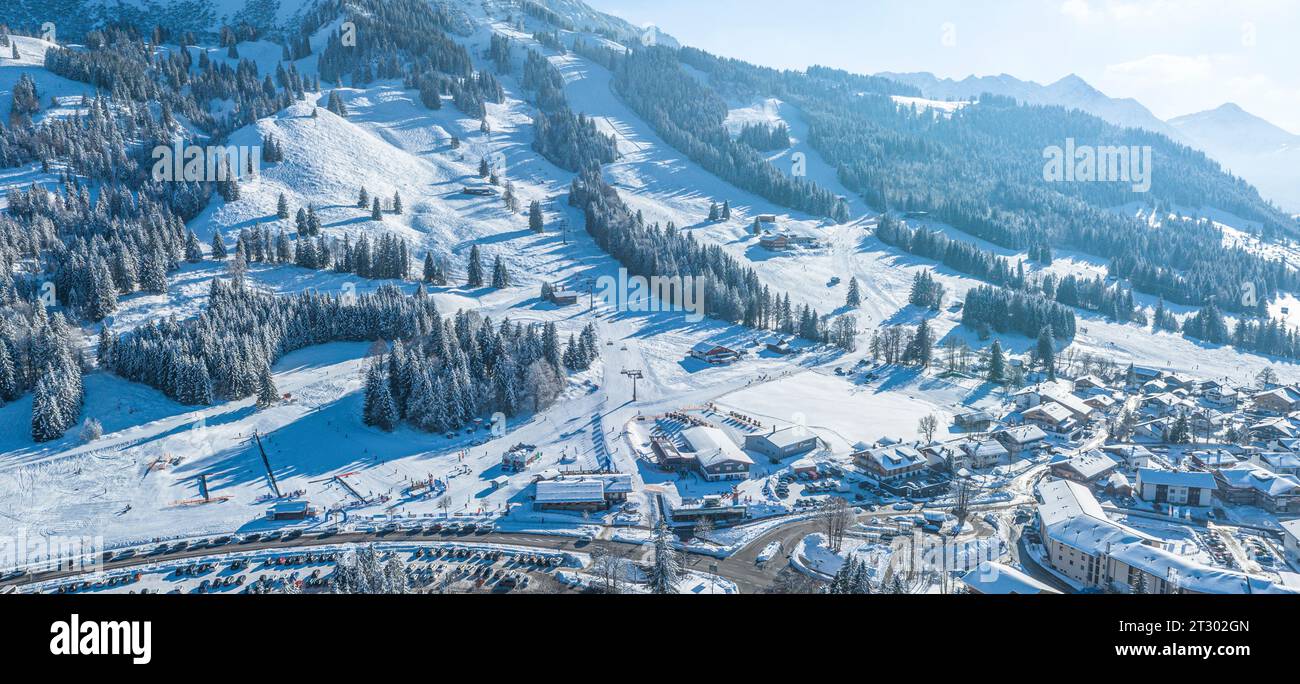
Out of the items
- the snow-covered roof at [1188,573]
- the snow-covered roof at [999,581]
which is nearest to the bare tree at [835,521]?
the snow-covered roof at [999,581]

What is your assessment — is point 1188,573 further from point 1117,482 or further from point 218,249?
point 218,249

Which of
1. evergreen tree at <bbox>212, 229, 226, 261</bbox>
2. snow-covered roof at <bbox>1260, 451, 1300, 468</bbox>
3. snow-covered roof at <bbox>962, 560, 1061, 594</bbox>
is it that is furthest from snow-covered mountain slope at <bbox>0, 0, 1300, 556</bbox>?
snow-covered roof at <bbox>1260, 451, 1300, 468</bbox>

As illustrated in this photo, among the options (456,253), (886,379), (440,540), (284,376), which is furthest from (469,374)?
(456,253)

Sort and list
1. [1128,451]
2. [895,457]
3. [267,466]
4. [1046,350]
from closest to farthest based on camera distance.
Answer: [267,466], [895,457], [1128,451], [1046,350]

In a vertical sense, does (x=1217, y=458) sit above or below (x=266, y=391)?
below

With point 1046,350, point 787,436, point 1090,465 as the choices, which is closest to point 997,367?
point 1046,350

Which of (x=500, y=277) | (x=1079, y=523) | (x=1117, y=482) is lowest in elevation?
(x=1117, y=482)

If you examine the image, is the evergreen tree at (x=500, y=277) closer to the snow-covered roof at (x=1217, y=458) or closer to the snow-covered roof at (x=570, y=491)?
the snow-covered roof at (x=570, y=491)
